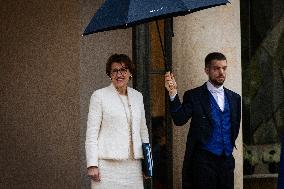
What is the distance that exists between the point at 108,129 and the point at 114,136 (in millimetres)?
75

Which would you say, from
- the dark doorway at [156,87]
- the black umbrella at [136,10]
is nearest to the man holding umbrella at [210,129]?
the dark doorway at [156,87]

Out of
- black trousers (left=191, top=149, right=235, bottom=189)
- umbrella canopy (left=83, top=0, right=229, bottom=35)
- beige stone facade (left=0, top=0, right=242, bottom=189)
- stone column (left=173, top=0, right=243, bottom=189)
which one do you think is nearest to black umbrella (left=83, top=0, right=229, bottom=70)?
umbrella canopy (left=83, top=0, right=229, bottom=35)

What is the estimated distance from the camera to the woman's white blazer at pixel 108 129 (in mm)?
5289

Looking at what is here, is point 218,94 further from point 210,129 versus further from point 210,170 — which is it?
point 210,170

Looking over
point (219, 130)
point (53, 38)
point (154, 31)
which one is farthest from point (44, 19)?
point (219, 130)

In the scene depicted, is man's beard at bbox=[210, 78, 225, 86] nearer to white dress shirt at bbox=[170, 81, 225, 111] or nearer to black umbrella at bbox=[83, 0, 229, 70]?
white dress shirt at bbox=[170, 81, 225, 111]

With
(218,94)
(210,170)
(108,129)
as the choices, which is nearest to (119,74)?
(108,129)

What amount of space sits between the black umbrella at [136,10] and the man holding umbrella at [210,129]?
44.0 inches

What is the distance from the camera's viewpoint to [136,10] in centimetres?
474

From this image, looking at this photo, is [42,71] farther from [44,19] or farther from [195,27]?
[195,27]

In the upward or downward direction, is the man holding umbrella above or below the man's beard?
below

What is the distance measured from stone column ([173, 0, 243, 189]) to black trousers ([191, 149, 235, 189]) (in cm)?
101

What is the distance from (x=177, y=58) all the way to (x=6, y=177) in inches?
87.4

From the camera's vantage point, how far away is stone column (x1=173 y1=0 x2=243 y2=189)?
6.92m
